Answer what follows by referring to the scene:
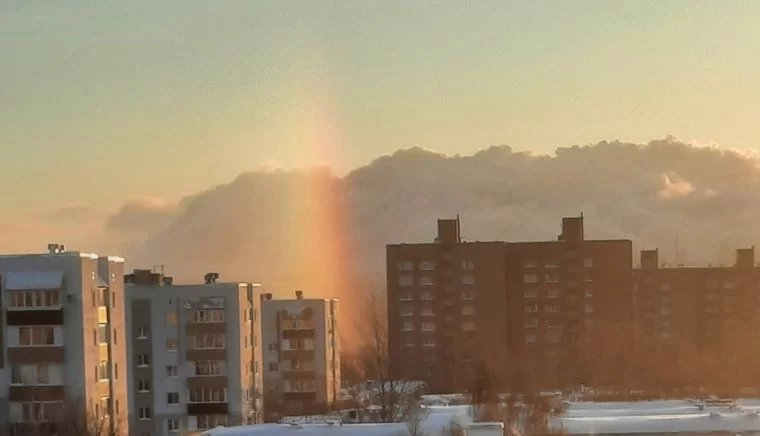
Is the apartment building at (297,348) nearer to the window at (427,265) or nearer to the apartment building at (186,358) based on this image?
the apartment building at (186,358)

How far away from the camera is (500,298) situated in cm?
4144

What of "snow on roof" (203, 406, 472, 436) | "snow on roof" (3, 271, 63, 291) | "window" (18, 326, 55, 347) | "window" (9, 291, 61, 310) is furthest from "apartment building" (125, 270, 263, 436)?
"snow on roof" (203, 406, 472, 436)

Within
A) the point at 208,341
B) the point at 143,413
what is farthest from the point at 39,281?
the point at 143,413

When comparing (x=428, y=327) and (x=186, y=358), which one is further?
(x=428, y=327)

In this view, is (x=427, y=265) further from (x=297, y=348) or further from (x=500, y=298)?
(x=297, y=348)

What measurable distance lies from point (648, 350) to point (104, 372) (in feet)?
81.1

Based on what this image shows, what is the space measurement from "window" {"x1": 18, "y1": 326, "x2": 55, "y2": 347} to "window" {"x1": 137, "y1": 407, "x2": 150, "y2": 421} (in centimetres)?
632

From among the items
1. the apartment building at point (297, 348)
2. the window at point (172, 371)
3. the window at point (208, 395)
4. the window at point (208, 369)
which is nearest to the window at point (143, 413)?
the window at point (172, 371)

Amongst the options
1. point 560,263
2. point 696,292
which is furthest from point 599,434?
point 696,292

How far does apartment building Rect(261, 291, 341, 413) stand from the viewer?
3186cm

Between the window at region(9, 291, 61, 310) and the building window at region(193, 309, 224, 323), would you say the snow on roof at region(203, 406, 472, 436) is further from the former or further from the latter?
the building window at region(193, 309, 224, 323)

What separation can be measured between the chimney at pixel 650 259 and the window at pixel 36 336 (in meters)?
35.6

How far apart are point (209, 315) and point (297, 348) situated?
316 inches

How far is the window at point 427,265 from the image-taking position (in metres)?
41.9
